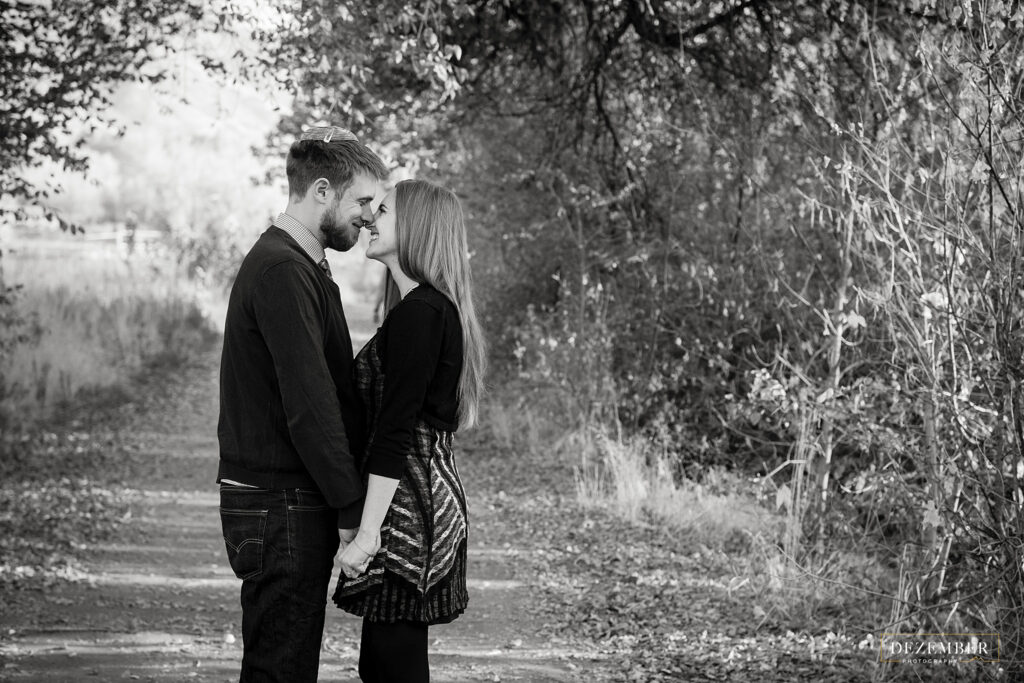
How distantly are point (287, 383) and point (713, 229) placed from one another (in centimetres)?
733

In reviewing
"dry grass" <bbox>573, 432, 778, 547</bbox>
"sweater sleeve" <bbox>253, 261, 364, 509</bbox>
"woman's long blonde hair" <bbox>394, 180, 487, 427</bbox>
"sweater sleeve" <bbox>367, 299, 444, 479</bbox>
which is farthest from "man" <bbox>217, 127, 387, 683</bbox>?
"dry grass" <bbox>573, 432, 778, 547</bbox>

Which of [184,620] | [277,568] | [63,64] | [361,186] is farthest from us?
[63,64]

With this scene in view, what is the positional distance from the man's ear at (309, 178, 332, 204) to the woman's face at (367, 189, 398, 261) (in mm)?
186

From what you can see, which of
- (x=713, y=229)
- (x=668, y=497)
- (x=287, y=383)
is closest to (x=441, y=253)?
(x=287, y=383)

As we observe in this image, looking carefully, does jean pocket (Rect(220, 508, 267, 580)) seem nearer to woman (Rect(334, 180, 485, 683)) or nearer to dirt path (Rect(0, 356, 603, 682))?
woman (Rect(334, 180, 485, 683))

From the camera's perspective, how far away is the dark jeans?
3.03 metres

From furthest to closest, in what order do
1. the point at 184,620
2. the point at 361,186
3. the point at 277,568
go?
the point at 184,620, the point at 361,186, the point at 277,568

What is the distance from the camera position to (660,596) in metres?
6.25

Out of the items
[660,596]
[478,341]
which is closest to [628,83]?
[660,596]

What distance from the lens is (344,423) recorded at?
10.4 feet

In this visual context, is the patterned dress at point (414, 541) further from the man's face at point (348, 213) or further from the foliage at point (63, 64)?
the foliage at point (63, 64)

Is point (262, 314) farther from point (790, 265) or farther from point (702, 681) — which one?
point (790, 265)

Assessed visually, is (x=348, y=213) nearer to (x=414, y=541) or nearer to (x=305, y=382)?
(x=305, y=382)

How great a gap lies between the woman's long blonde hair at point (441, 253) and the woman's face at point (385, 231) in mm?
21
